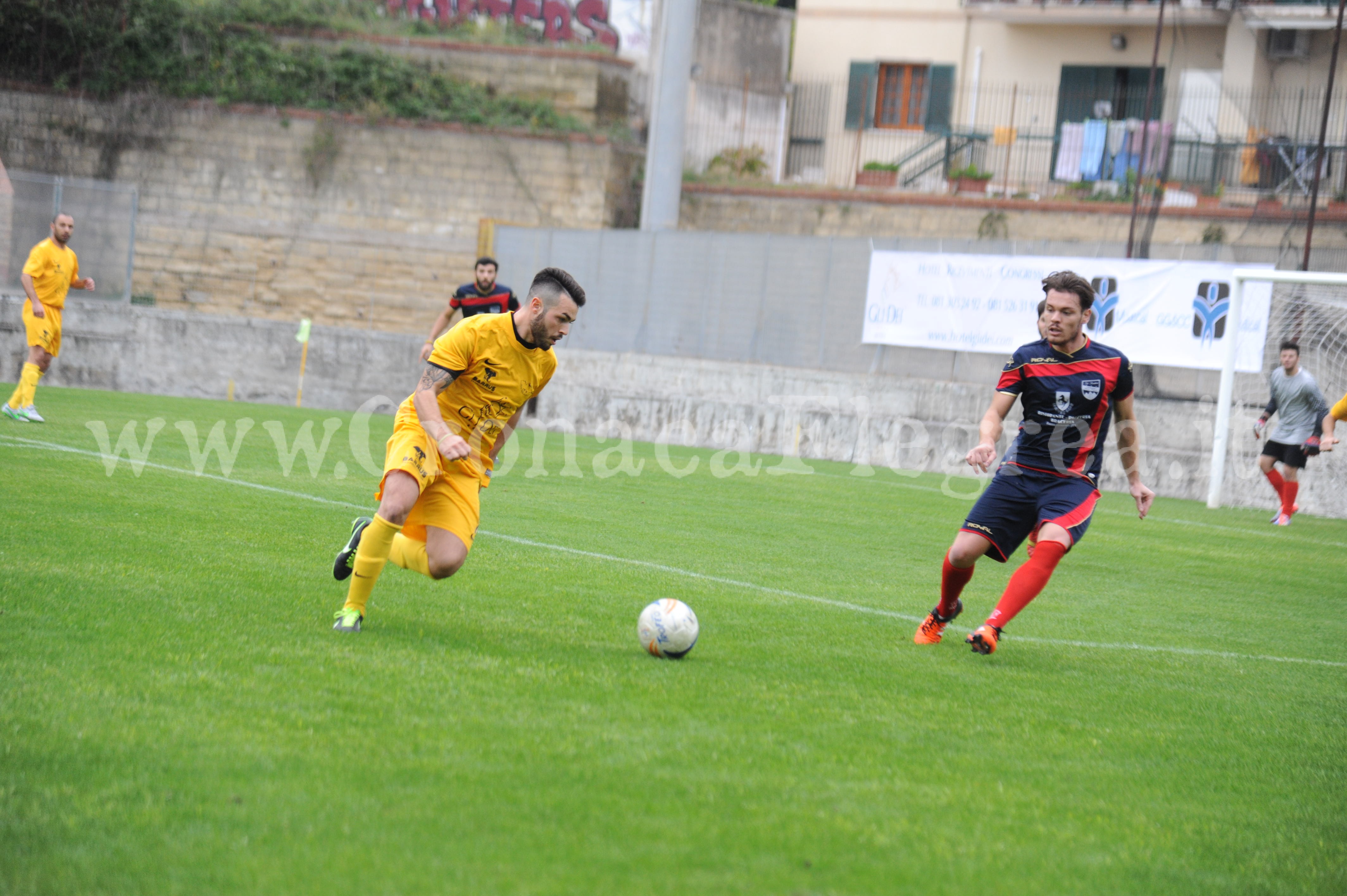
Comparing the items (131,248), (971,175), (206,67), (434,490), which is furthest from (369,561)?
(206,67)

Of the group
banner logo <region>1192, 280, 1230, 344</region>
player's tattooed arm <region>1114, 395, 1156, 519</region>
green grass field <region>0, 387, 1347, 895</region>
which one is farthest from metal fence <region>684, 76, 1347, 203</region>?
player's tattooed arm <region>1114, 395, 1156, 519</region>

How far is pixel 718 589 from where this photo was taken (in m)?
7.86

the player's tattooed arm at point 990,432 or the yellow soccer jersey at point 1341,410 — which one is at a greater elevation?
the yellow soccer jersey at point 1341,410

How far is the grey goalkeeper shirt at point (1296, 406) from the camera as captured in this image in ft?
49.7

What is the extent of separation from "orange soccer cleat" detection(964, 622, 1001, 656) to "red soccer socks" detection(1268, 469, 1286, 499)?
10460 millimetres

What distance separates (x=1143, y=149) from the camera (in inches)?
904

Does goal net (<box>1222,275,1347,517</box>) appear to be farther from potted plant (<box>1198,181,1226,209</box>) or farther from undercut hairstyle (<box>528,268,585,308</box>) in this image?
undercut hairstyle (<box>528,268,585,308</box>)

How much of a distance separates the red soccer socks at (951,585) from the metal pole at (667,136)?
20.4 metres

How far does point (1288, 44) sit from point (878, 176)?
32.1ft

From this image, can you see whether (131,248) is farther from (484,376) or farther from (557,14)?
(484,376)

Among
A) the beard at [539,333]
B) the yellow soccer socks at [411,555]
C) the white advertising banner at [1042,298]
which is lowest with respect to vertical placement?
the yellow soccer socks at [411,555]

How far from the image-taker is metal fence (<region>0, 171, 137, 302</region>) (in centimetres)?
2342

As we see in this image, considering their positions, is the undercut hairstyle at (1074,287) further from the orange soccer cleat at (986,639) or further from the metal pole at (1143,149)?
the metal pole at (1143,149)

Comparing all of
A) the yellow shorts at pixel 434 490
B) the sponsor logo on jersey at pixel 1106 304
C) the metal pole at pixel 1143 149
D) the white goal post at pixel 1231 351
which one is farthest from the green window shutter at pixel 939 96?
the yellow shorts at pixel 434 490
